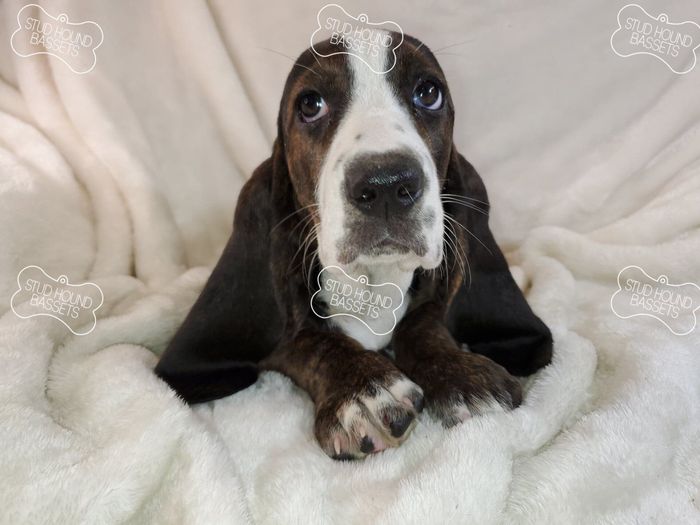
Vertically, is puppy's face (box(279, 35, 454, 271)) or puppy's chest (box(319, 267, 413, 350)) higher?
puppy's face (box(279, 35, 454, 271))

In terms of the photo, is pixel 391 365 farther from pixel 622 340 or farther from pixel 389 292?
pixel 622 340

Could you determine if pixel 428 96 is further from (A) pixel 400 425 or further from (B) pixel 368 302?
(A) pixel 400 425

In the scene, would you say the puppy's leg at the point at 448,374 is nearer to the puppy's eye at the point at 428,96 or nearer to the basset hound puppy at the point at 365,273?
the basset hound puppy at the point at 365,273

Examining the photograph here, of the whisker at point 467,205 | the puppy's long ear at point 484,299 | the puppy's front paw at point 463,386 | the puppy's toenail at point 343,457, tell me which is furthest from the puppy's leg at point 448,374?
the whisker at point 467,205

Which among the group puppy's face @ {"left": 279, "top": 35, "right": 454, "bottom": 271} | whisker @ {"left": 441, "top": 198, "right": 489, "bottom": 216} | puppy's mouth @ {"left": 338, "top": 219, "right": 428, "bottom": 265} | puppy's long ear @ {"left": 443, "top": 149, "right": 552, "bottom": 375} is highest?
puppy's face @ {"left": 279, "top": 35, "right": 454, "bottom": 271}

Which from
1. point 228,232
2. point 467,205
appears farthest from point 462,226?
point 228,232

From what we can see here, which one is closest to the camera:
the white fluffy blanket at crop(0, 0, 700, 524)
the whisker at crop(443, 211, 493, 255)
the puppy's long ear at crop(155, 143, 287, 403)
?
the white fluffy blanket at crop(0, 0, 700, 524)

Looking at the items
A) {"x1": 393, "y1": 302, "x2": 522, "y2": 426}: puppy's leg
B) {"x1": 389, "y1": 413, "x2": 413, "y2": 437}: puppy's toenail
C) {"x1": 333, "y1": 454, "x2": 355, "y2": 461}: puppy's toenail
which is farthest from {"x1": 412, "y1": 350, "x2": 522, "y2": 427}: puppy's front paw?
{"x1": 333, "y1": 454, "x2": 355, "y2": 461}: puppy's toenail

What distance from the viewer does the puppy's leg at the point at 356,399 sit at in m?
1.61

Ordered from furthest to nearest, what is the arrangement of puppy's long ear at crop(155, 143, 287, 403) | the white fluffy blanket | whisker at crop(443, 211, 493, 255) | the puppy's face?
whisker at crop(443, 211, 493, 255), puppy's long ear at crop(155, 143, 287, 403), the puppy's face, the white fluffy blanket

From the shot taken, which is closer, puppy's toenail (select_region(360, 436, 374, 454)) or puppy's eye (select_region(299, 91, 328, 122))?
puppy's toenail (select_region(360, 436, 374, 454))

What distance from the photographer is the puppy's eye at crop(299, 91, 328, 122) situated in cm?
195

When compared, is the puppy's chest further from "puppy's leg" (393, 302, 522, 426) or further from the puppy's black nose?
the puppy's black nose

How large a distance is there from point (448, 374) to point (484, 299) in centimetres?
42
